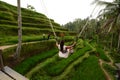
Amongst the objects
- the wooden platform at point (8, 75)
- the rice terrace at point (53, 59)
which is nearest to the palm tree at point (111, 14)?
the rice terrace at point (53, 59)

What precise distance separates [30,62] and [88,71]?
514cm

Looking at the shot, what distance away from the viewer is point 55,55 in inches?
960

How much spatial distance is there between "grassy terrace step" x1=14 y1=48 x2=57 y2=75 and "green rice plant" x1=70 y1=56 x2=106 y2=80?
3.36m

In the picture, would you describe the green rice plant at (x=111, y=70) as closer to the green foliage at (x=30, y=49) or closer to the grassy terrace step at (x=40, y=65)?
the grassy terrace step at (x=40, y=65)

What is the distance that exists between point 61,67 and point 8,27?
10.4 metres

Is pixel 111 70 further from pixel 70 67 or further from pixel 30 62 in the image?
pixel 30 62

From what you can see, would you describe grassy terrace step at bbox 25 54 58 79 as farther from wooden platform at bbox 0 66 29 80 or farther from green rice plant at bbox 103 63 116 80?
green rice plant at bbox 103 63 116 80

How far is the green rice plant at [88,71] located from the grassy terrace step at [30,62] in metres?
3.36

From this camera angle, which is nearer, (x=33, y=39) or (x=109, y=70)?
(x=109, y=70)

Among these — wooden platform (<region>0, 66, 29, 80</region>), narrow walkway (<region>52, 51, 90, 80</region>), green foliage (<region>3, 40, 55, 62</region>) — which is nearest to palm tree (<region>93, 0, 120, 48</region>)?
narrow walkway (<region>52, 51, 90, 80</region>)

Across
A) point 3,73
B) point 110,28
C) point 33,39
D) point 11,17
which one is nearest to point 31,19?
point 11,17

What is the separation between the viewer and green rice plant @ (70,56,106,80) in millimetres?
19750

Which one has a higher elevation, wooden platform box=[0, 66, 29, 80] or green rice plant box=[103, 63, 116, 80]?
wooden platform box=[0, 66, 29, 80]

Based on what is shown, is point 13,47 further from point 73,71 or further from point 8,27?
point 8,27
